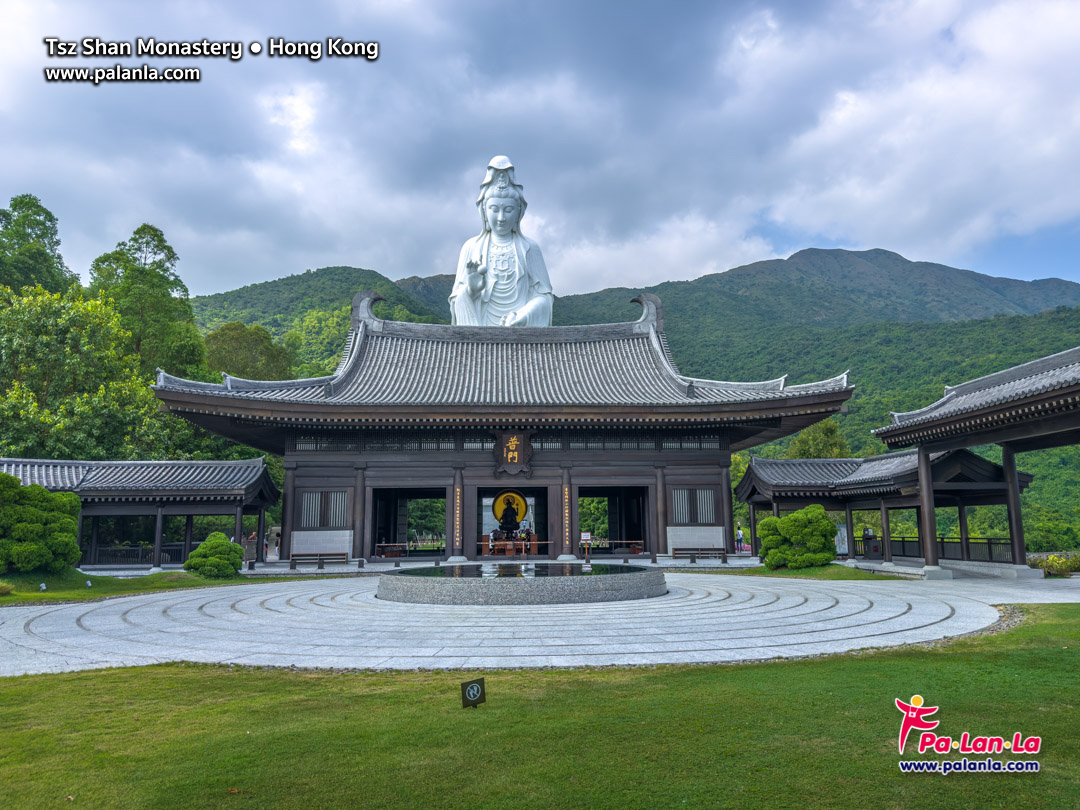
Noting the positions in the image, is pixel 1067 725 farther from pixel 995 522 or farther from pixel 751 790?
pixel 995 522

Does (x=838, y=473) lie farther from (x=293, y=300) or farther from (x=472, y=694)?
(x=293, y=300)

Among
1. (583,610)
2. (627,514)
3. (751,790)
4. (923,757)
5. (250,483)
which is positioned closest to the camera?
(751,790)

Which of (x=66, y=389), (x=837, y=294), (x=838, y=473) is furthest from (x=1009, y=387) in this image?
(x=837, y=294)

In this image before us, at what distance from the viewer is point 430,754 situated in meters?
4.43

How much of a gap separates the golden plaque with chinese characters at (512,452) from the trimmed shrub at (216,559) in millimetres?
8868

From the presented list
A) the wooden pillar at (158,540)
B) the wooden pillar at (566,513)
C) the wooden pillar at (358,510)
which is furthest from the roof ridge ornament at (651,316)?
the wooden pillar at (158,540)

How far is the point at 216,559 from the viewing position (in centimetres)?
1941

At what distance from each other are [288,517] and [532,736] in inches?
810

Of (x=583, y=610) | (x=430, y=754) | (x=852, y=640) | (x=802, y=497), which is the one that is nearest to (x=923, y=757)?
(x=430, y=754)

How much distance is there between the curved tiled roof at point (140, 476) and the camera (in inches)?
869

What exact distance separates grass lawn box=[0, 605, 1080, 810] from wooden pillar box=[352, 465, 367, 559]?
650 inches

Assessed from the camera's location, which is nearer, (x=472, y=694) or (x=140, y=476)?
(x=472, y=694)

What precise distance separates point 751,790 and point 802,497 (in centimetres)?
2220

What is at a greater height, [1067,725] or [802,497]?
[802,497]
